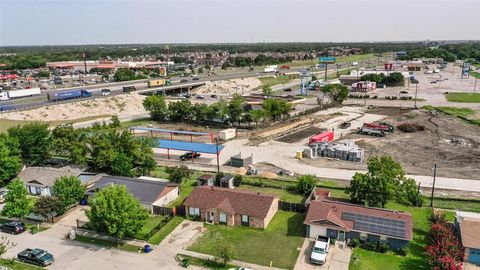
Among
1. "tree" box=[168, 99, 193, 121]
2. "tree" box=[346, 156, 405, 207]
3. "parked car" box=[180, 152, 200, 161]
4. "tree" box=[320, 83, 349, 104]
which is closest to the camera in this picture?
"tree" box=[346, 156, 405, 207]

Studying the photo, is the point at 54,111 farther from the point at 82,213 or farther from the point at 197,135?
the point at 82,213

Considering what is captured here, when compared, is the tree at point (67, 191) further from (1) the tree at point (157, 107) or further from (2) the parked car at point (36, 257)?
(1) the tree at point (157, 107)

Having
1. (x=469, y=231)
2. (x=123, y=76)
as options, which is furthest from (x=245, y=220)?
(x=123, y=76)

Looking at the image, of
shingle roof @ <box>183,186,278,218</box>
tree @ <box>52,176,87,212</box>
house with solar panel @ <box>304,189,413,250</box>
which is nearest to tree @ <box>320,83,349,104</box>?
shingle roof @ <box>183,186,278,218</box>

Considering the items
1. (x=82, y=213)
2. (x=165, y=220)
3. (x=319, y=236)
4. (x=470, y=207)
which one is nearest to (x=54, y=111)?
(x=82, y=213)

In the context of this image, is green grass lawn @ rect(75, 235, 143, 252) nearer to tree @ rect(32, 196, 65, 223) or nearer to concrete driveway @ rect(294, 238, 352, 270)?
tree @ rect(32, 196, 65, 223)

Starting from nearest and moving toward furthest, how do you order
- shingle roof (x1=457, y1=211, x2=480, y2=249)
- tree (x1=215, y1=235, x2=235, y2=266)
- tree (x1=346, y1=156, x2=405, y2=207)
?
tree (x1=215, y1=235, x2=235, y2=266) < shingle roof (x1=457, y1=211, x2=480, y2=249) < tree (x1=346, y1=156, x2=405, y2=207)

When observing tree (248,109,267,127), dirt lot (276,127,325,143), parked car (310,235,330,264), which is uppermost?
tree (248,109,267,127)
